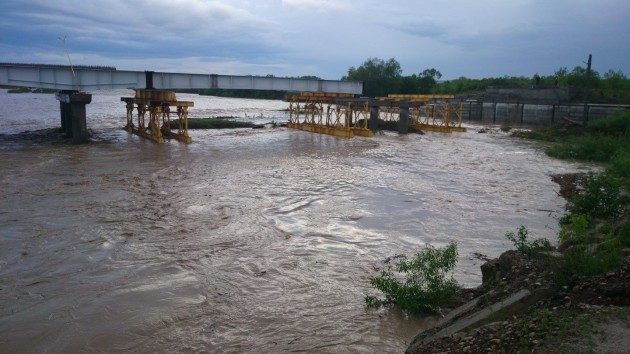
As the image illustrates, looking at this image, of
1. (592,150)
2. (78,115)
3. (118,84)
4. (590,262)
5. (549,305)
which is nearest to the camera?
(549,305)

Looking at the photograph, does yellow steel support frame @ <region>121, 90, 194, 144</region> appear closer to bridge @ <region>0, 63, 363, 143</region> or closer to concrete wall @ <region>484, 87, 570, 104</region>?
bridge @ <region>0, 63, 363, 143</region>

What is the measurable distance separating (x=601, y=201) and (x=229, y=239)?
29.5 ft

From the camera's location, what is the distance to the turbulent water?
21.0 ft

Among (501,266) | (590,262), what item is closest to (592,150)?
(501,266)

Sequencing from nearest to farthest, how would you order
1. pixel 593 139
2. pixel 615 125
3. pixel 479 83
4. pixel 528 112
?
pixel 593 139, pixel 615 125, pixel 528 112, pixel 479 83

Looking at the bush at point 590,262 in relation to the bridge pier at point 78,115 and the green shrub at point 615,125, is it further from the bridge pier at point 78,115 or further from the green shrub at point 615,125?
the green shrub at point 615,125

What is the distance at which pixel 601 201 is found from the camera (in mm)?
11516

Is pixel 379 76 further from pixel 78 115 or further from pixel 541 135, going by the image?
pixel 78 115

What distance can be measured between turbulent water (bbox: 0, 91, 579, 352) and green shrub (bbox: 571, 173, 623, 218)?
1.08 m

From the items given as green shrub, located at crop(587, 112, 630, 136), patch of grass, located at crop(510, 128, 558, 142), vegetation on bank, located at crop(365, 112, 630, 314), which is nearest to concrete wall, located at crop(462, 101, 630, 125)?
patch of grass, located at crop(510, 128, 558, 142)

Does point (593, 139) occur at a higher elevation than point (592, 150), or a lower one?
higher

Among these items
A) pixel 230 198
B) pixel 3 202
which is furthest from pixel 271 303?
pixel 3 202

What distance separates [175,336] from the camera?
624 cm

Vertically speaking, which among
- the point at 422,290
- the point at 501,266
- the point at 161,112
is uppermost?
the point at 161,112
